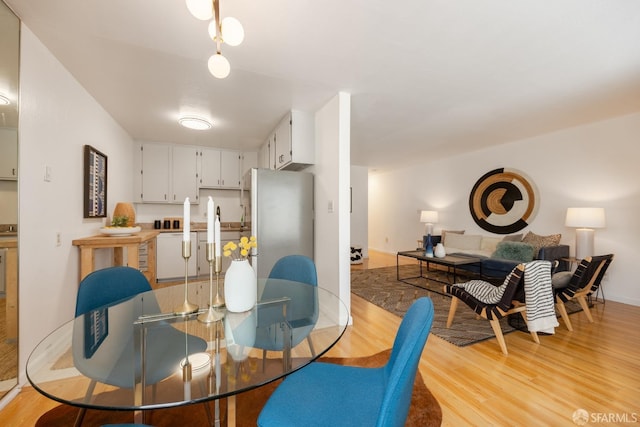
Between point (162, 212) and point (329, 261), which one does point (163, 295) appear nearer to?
point (329, 261)

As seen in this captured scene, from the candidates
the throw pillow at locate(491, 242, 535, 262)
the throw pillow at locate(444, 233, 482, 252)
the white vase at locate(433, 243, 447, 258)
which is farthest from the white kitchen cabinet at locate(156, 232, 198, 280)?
the throw pillow at locate(491, 242, 535, 262)

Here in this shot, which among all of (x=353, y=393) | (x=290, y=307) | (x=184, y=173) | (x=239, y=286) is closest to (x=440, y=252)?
(x=290, y=307)

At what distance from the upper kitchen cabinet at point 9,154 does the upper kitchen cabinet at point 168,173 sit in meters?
2.98

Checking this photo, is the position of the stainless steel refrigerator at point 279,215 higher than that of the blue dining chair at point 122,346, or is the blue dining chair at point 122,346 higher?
the stainless steel refrigerator at point 279,215

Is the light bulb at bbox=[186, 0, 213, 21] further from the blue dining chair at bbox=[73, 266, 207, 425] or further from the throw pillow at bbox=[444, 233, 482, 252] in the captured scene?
the throw pillow at bbox=[444, 233, 482, 252]

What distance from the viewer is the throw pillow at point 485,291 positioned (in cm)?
226

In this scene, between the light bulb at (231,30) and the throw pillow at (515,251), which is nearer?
Result: the light bulb at (231,30)

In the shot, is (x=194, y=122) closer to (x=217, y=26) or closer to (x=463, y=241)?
(x=217, y=26)

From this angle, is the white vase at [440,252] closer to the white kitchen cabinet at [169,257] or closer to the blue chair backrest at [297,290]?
the blue chair backrest at [297,290]

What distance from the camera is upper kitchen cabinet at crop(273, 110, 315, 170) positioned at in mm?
3170

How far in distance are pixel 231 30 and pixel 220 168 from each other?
13.0ft

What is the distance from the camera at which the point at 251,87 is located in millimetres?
2600

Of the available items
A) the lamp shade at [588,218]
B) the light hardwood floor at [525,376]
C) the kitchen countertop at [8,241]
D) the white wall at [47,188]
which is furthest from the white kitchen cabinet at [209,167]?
the lamp shade at [588,218]

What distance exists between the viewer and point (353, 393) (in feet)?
3.49
